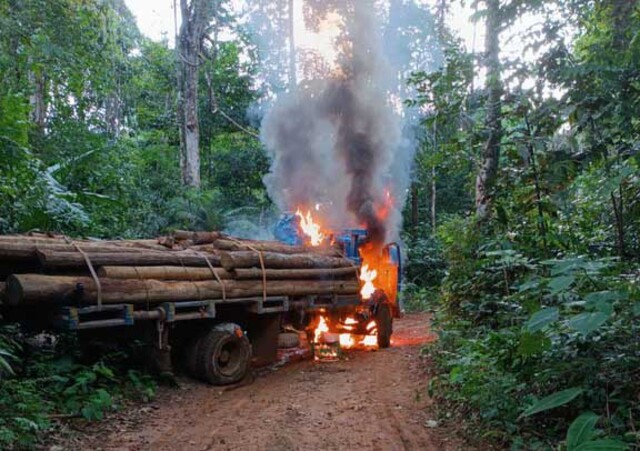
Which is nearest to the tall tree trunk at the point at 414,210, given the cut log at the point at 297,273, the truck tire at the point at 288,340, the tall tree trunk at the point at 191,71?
the tall tree trunk at the point at 191,71

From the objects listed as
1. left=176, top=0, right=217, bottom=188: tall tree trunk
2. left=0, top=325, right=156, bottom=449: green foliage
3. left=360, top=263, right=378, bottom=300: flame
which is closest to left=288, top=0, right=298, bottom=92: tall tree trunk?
left=176, top=0, right=217, bottom=188: tall tree trunk

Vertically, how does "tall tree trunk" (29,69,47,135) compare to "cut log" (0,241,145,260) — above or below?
above

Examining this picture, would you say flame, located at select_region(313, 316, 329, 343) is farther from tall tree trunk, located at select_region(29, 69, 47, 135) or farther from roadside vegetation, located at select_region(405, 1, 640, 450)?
tall tree trunk, located at select_region(29, 69, 47, 135)

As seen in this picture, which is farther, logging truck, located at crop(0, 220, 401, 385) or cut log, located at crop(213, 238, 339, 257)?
cut log, located at crop(213, 238, 339, 257)

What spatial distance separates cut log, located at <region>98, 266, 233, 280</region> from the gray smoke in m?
7.22

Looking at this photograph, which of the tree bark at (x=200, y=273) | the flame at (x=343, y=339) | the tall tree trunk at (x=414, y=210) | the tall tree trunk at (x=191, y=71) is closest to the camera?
the tree bark at (x=200, y=273)

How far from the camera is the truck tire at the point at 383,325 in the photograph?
12133mm

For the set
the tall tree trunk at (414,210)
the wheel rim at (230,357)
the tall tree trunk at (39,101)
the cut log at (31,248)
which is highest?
the tall tree trunk at (39,101)

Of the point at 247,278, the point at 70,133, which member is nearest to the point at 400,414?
the point at 247,278

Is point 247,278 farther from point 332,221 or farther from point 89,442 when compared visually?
point 332,221

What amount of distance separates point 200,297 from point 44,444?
331cm

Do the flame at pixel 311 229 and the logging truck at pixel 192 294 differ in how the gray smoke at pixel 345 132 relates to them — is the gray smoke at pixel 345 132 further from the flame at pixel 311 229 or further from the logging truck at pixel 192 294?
the logging truck at pixel 192 294

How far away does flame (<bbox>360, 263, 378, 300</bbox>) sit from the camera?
519 inches

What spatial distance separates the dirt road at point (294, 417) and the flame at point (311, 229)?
13.4ft
